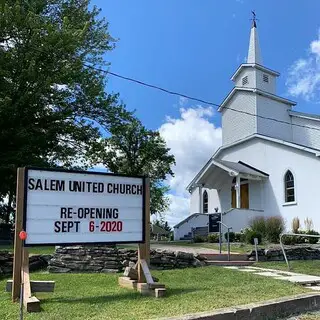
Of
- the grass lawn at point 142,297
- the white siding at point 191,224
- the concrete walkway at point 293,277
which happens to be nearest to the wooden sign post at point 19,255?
the grass lawn at point 142,297

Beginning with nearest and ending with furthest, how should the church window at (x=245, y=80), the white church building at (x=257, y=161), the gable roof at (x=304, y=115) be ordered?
1. the white church building at (x=257, y=161)
2. the gable roof at (x=304, y=115)
3. the church window at (x=245, y=80)

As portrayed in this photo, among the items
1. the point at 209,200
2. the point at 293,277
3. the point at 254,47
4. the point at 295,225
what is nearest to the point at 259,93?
the point at 254,47

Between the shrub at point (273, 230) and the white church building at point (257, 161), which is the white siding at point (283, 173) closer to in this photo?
the white church building at point (257, 161)

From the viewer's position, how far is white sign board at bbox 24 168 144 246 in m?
7.31

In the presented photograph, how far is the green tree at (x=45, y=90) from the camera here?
70.5ft

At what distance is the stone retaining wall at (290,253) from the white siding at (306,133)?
43.0 ft

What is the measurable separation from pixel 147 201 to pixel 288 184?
17.6 m

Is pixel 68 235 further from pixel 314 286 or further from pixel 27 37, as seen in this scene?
pixel 27 37

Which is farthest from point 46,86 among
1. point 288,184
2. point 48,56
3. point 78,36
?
point 288,184

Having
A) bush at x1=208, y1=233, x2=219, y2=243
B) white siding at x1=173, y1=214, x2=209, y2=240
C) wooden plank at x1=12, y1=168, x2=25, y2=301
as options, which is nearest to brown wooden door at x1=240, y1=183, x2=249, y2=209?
white siding at x1=173, y1=214, x2=209, y2=240

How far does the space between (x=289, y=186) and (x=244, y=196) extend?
11.1ft

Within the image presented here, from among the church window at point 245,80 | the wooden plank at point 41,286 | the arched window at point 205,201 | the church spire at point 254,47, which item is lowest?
the wooden plank at point 41,286

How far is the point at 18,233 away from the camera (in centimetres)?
708

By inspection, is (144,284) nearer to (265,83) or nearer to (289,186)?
(289,186)
